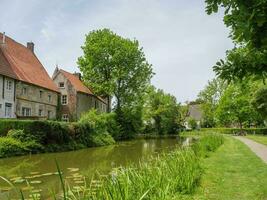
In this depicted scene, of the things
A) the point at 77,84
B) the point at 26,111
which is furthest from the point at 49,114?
the point at 77,84

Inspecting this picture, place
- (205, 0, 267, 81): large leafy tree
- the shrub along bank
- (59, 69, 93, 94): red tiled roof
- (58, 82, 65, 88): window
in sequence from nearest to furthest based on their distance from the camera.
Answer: (205, 0, 267, 81): large leafy tree → the shrub along bank → (59, 69, 93, 94): red tiled roof → (58, 82, 65, 88): window

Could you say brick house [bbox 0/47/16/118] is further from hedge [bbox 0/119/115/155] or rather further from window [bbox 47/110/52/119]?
window [bbox 47/110/52/119]

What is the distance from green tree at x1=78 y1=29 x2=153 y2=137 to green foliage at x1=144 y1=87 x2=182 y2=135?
19.1 m

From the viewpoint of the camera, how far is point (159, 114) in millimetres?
72938

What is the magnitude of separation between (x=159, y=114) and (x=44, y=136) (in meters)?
47.5

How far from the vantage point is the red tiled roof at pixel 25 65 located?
35.2m

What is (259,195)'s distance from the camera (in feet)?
28.0

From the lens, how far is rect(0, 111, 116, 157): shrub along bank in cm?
2354

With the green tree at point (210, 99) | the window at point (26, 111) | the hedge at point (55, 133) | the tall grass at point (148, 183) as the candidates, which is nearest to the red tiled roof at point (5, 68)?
the window at point (26, 111)

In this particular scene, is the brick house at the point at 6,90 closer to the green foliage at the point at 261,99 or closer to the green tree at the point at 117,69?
the green tree at the point at 117,69

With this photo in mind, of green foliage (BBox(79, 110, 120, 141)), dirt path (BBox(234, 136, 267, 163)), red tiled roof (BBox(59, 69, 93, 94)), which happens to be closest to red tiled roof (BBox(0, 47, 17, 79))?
green foliage (BBox(79, 110, 120, 141))

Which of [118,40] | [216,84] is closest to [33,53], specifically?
[118,40]

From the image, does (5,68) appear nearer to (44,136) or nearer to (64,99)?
(44,136)

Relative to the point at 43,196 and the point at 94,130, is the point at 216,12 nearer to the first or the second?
the point at 43,196
